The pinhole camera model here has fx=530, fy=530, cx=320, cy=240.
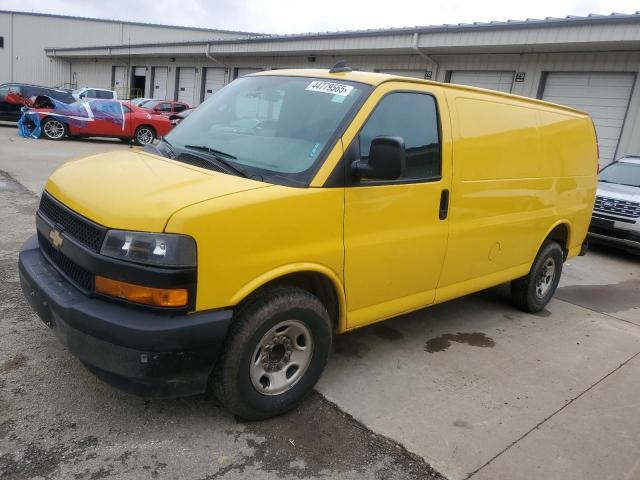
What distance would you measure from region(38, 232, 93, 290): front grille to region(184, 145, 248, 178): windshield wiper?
946mm

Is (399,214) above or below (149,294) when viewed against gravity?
above

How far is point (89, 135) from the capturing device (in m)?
17.2

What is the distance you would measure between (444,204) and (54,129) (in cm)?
1639

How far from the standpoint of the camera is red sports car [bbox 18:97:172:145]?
16656 millimetres

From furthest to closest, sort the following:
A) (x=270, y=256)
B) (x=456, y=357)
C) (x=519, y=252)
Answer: (x=519, y=252) → (x=456, y=357) → (x=270, y=256)

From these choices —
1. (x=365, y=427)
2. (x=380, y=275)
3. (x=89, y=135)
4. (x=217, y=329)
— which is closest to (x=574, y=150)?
(x=380, y=275)

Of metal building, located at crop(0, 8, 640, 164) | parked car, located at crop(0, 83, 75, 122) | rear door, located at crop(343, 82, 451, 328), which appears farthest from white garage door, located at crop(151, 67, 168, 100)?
rear door, located at crop(343, 82, 451, 328)

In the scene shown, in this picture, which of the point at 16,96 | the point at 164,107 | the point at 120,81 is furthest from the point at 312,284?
the point at 120,81

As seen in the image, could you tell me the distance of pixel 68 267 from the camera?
9.52 ft

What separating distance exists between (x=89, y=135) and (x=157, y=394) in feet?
54.5

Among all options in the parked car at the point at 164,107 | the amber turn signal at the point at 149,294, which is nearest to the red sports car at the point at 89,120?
the parked car at the point at 164,107

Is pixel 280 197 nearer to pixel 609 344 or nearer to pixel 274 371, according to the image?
pixel 274 371

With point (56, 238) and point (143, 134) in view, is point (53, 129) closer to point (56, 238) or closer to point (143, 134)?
point (143, 134)

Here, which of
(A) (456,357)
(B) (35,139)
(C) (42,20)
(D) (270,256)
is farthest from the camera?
(C) (42,20)
